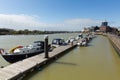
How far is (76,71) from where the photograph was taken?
39.7 ft

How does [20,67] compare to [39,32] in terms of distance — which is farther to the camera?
[39,32]

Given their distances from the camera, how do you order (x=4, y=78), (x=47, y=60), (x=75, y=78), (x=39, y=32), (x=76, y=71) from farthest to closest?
(x=39, y=32), (x=47, y=60), (x=76, y=71), (x=75, y=78), (x=4, y=78)

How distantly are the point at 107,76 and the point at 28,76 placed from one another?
526cm

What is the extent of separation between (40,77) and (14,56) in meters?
5.37

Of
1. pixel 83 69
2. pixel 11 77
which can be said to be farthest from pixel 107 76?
pixel 11 77

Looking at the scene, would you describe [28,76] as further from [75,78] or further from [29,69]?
[75,78]

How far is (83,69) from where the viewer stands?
12.8 meters

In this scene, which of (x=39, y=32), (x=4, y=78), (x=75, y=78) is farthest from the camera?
(x=39, y=32)

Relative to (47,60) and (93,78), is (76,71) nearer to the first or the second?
(93,78)

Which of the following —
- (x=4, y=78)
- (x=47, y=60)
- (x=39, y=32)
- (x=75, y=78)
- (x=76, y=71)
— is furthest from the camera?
(x=39, y=32)

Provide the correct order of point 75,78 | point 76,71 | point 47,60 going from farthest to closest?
point 47,60, point 76,71, point 75,78

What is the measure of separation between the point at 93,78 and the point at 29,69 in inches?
166

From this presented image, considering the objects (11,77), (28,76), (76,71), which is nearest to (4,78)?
(11,77)

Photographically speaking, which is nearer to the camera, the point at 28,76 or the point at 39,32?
the point at 28,76
